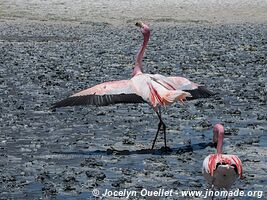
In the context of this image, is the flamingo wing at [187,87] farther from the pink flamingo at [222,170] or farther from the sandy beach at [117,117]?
the pink flamingo at [222,170]

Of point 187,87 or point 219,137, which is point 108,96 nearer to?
point 187,87

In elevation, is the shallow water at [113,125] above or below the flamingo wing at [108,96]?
below

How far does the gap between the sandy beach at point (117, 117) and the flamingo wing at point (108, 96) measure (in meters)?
0.96

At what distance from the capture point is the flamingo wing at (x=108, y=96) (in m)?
15.3

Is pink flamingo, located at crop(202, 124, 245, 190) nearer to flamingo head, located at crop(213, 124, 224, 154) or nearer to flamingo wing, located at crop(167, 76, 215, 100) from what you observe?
flamingo head, located at crop(213, 124, 224, 154)

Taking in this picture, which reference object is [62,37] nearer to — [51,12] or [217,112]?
[51,12]

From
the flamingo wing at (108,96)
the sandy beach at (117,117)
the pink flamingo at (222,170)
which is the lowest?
the sandy beach at (117,117)

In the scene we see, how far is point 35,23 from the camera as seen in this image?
53219 mm

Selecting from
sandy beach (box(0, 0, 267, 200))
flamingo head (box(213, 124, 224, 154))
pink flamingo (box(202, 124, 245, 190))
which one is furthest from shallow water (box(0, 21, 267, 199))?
pink flamingo (box(202, 124, 245, 190))

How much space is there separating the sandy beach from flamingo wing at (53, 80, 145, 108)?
3.16ft

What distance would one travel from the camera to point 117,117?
62.7 feet

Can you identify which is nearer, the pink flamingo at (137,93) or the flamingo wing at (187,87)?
the pink flamingo at (137,93)

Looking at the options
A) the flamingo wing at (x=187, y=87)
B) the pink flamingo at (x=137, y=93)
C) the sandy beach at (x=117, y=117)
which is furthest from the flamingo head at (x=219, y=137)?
the flamingo wing at (x=187, y=87)

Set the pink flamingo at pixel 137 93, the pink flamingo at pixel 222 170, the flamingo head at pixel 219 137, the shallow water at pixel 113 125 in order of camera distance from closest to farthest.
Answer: the pink flamingo at pixel 222 170 → the flamingo head at pixel 219 137 → the shallow water at pixel 113 125 → the pink flamingo at pixel 137 93
